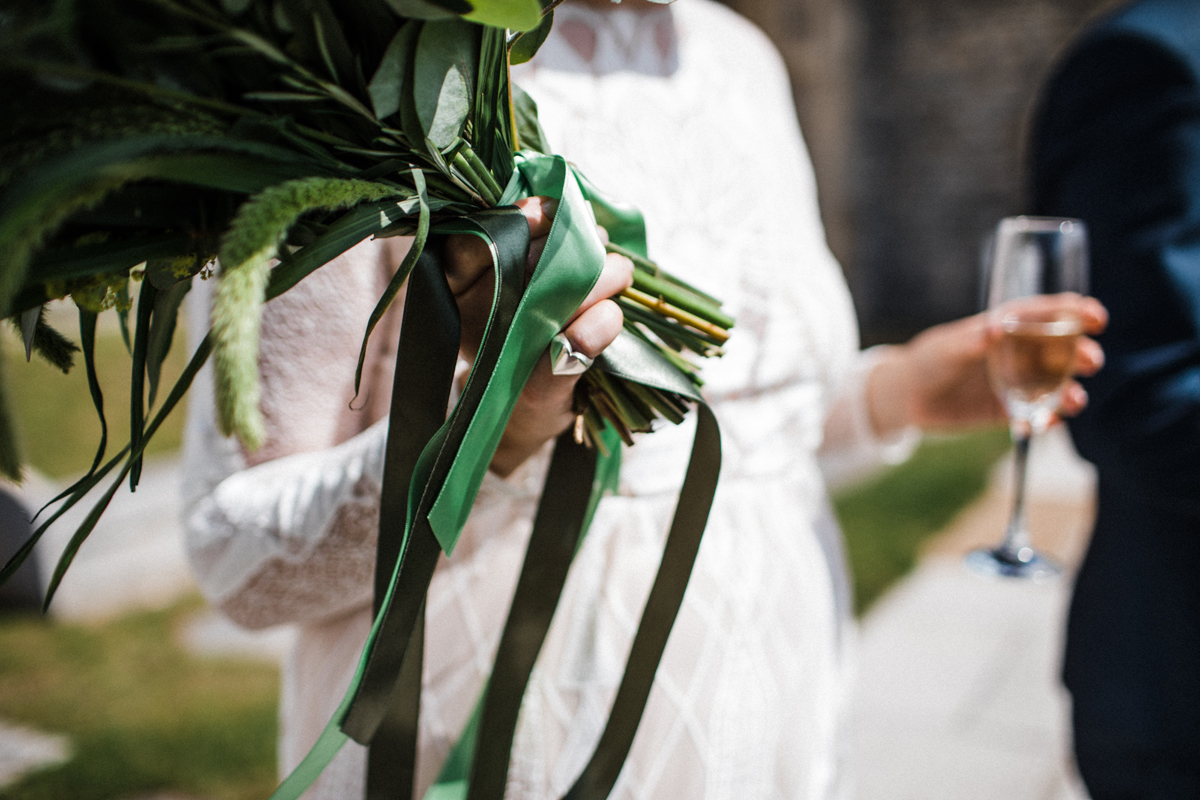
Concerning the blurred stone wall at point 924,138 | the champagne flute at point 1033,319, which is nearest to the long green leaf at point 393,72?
the champagne flute at point 1033,319

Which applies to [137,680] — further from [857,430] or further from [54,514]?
[54,514]

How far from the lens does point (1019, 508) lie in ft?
5.41

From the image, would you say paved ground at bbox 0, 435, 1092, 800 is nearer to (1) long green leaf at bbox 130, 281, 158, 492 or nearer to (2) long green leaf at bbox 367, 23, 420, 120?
(1) long green leaf at bbox 130, 281, 158, 492

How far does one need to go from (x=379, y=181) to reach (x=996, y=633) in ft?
13.1

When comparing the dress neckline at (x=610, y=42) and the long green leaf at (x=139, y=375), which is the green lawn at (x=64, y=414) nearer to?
the dress neckline at (x=610, y=42)

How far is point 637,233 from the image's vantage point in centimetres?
89

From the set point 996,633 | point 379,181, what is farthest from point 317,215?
point 996,633

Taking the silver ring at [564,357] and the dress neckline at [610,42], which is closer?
the silver ring at [564,357]

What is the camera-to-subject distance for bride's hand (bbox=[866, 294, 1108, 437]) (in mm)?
1597

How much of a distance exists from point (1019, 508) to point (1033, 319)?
41 centimetres

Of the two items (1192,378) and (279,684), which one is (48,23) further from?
(279,684)

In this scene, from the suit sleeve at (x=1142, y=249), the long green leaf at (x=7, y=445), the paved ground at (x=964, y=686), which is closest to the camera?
the long green leaf at (x=7, y=445)

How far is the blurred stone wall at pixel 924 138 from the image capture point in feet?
33.6

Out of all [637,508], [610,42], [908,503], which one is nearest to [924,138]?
[908,503]
